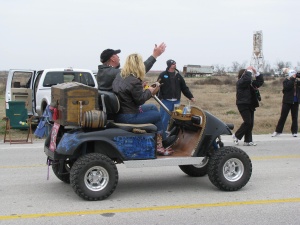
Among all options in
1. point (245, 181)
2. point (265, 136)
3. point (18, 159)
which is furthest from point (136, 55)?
point (265, 136)

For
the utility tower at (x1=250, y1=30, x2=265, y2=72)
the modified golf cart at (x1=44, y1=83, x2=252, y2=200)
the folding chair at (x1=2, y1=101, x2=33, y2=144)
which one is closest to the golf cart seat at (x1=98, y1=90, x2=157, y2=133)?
the modified golf cart at (x1=44, y1=83, x2=252, y2=200)

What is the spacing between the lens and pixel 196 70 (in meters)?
105

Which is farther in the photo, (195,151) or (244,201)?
(195,151)

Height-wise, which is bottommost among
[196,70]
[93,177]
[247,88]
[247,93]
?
[93,177]

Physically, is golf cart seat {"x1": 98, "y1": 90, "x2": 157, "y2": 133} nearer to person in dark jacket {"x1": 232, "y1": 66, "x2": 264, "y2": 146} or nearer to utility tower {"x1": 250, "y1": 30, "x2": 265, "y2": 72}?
person in dark jacket {"x1": 232, "y1": 66, "x2": 264, "y2": 146}

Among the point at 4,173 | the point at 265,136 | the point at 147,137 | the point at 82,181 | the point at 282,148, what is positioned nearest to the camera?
the point at 82,181

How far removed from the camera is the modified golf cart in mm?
6379

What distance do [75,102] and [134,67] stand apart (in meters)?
0.96

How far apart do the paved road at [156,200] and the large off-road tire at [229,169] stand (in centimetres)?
13

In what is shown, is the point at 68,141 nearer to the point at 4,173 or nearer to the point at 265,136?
the point at 4,173

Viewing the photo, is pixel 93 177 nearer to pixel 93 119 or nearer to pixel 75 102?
pixel 93 119

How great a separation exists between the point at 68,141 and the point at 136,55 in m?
1.55

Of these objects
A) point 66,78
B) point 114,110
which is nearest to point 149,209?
point 114,110

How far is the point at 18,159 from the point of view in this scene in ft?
32.8
